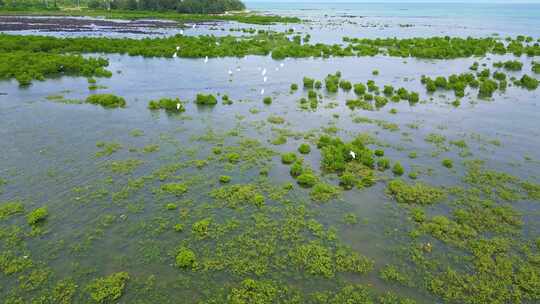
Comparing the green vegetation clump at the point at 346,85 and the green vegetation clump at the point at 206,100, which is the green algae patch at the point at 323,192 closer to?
the green vegetation clump at the point at 206,100

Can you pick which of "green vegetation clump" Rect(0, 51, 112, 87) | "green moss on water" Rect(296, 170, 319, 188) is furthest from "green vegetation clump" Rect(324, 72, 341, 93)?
"green vegetation clump" Rect(0, 51, 112, 87)

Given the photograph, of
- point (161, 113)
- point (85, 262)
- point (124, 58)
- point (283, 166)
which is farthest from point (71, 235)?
point (124, 58)

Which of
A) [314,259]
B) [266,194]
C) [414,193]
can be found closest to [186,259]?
[314,259]

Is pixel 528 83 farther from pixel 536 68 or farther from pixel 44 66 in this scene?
pixel 44 66

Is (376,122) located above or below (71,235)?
above

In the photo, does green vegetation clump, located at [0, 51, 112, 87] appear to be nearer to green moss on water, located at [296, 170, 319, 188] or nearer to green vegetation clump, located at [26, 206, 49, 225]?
green vegetation clump, located at [26, 206, 49, 225]

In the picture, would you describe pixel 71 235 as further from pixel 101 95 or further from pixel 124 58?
pixel 124 58
